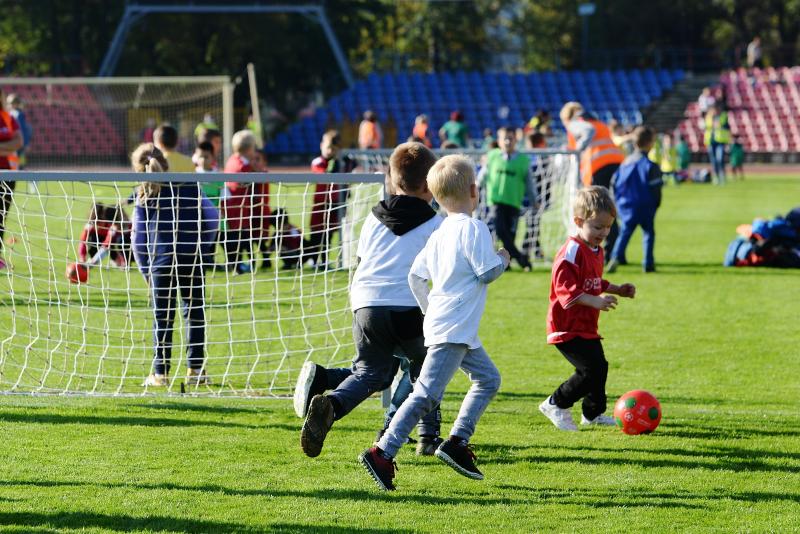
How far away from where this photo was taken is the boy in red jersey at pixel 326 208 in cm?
891

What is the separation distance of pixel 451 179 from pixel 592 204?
4.04 ft

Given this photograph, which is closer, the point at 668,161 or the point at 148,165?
the point at 148,165

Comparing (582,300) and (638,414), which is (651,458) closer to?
(638,414)

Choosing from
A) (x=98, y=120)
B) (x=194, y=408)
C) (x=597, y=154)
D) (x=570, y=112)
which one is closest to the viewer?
(x=194, y=408)

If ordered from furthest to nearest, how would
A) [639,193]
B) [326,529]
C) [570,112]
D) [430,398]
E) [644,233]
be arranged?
[570,112] → [644,233] → [639,193] → [430,398] → [326,529]

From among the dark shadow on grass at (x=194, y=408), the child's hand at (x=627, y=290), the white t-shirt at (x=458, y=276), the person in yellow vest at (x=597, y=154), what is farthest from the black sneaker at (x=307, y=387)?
the person in yellow vest at (x=597, y=154)

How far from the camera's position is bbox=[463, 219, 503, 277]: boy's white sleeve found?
5.46 m

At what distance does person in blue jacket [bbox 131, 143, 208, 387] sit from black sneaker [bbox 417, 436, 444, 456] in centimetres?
213

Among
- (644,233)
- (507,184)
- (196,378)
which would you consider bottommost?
(644,233)

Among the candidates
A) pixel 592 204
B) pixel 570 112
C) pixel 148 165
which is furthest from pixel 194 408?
pixel 570 112

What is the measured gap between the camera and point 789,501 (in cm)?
542

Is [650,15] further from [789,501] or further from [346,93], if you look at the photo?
[789,501]

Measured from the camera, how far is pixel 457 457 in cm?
561

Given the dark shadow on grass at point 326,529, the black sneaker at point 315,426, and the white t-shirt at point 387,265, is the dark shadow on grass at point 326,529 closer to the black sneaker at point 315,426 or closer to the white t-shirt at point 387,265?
the black sneaker at point 315,426
